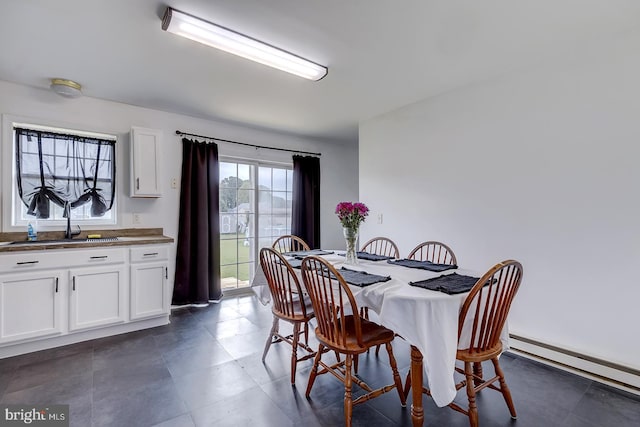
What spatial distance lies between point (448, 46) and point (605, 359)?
2.49 meters

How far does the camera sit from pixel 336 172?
5387mm

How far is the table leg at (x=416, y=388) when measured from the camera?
1.54 meters

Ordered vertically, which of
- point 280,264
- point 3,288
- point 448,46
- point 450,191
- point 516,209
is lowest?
point 3,288

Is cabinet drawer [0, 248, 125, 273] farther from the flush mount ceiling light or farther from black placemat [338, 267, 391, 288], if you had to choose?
black placemat [338, 267, 391, 288]

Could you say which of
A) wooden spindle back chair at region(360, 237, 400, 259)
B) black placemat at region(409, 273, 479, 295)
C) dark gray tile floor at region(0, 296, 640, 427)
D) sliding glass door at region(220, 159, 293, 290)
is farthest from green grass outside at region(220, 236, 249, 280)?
black placemat at region(409, 273, 479, 295)

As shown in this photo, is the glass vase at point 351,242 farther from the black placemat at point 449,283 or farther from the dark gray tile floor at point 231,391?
the dark gray tile floor at point 231,391

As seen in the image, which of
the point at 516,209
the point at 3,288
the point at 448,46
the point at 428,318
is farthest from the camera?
the point at 516,209

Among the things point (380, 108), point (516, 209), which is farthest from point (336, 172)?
point (516, 209)

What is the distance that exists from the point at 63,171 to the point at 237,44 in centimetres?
245

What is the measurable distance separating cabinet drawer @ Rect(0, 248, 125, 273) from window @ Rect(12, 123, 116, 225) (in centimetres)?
69

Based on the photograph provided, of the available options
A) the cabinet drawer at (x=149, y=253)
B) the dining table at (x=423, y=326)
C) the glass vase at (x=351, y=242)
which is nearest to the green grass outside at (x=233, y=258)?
the cabinet drawer at (x=149, y=253)

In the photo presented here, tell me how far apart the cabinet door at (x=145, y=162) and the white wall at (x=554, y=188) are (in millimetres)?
2981

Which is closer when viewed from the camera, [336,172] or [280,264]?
[280,264]

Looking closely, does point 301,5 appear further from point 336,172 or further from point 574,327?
point 336,172
